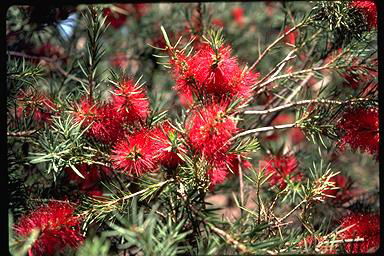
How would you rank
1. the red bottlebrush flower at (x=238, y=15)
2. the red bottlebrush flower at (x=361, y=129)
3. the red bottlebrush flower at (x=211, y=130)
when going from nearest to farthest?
the red bottlebrush flower at (x=211, y=130)
the red bottlebrush flower at (x=361, y=129)
the red bottlebrush flower at (x=238, y=15)

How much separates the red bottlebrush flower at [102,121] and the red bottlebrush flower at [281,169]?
0.28 m

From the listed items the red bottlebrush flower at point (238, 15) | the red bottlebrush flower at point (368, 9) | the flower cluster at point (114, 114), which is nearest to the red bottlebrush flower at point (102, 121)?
the flower cluster at point (114, 114)

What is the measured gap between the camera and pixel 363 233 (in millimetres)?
571

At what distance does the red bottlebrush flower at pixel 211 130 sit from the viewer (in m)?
0.49

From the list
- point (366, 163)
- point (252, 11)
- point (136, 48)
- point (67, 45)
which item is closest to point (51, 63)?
point (67, 45)

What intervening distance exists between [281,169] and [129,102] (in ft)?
1.12

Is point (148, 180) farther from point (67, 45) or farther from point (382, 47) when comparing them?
point (67, 45)

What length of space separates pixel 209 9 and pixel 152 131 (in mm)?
582

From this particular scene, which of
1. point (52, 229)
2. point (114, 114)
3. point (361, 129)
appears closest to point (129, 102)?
point (114, 114)

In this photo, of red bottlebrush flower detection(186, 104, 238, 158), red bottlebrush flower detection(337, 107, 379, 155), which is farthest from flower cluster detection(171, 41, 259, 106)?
red bottlebrush flower detection(337, 107, 379, 155)

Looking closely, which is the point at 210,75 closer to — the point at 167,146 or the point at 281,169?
the point at 167,146

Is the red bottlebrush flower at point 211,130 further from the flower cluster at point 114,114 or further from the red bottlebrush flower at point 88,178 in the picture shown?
the red bottlebrush flower at point 88,178

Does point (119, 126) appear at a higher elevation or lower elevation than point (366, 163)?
higher

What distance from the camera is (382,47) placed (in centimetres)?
61
